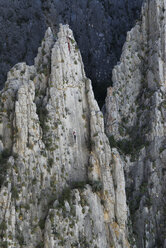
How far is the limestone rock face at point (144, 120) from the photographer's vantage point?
6234 centimetres

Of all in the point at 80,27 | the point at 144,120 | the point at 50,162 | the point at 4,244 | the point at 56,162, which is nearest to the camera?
the point at 4,244

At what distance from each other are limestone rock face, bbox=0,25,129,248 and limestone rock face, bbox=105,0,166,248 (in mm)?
6711

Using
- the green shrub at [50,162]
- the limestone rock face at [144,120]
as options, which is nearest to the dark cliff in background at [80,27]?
the limestone rock face at [144,120]

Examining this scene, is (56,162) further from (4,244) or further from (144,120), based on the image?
(144,120)

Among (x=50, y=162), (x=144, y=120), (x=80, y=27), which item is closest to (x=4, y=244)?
(x=50, y=162)

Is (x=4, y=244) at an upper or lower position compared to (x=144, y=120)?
lower

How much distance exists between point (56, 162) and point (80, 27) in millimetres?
38808

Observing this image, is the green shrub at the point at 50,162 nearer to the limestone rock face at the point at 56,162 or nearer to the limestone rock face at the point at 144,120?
the limestone rock face at the point at 56,162

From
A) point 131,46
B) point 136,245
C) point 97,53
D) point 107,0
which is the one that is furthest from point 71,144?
point 107,0

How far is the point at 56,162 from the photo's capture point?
5353 cm

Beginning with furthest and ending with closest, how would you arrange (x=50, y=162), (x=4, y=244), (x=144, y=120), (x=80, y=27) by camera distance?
(x=80, y=27)
(x=144, y=120)
(x=50, y=162)
(x=4, y=244)

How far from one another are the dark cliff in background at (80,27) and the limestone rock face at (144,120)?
1118 cm

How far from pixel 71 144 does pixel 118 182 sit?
A: 6.73m

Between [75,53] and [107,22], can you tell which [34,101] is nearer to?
[75,53]
